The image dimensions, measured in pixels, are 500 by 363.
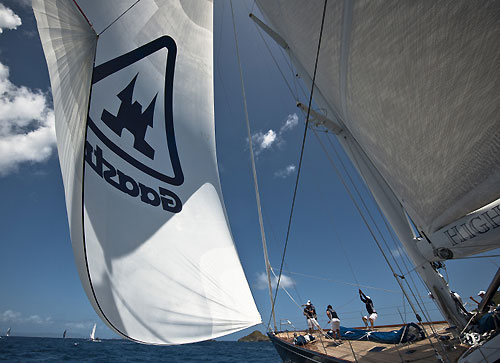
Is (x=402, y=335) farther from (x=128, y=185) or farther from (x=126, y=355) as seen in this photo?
(x=126, y=355)

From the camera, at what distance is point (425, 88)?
5.25 feet

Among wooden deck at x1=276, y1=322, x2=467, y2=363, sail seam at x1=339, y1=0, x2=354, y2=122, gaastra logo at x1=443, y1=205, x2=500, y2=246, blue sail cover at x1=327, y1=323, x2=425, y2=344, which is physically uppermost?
sail seam at x1=339, y1=0, x2=354, y2=122

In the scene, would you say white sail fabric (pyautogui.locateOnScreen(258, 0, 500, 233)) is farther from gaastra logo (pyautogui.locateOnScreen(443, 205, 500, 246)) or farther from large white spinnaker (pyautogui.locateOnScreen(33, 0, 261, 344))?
large white spinnaker (pyautogui.locateOnScreen(33, 0, 261, 344))

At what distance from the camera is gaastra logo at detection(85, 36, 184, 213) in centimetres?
241

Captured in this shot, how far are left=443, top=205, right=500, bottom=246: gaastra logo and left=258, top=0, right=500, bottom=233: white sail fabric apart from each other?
96 millimetres

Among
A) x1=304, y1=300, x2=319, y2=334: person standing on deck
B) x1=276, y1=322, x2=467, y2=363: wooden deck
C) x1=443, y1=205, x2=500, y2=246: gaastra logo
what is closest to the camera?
x1=443, y1=205, x2=500, y2=246: gaastra logo

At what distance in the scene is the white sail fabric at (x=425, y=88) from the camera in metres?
1.34

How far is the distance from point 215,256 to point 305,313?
221 inches

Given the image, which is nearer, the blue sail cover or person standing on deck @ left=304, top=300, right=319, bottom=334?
the blue sail cover

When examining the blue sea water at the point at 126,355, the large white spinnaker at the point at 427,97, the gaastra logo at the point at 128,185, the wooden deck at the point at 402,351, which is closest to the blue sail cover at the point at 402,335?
the wooden deck at the point at 402,351

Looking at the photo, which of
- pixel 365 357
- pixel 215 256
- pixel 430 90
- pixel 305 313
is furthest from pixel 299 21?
pixel 305 313

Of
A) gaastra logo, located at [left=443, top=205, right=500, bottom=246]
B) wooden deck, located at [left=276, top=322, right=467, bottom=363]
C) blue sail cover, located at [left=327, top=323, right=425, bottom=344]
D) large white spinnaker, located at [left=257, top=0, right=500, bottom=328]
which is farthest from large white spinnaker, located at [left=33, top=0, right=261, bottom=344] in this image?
blue sail cover, located at [left=327, top=323, right=425, bottom=344]

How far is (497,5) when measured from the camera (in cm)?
115

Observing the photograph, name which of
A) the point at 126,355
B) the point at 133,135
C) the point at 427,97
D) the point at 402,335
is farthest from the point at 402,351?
the point at 126,355
